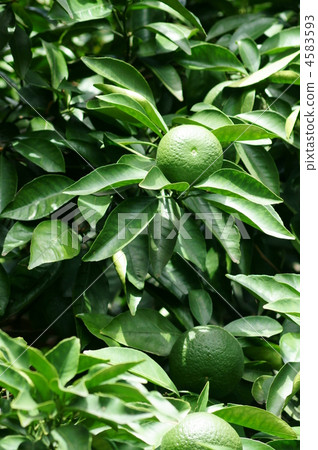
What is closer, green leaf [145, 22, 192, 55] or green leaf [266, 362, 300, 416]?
green leaf [266, 362, 300, 416]

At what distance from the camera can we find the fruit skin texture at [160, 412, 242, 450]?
3.53 feet

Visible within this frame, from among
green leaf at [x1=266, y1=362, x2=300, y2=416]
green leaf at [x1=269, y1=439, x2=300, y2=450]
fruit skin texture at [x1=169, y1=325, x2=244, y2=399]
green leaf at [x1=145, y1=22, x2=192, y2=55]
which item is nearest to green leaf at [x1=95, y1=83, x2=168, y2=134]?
green leaf at [x1=145, y1=22, x2=192, y2=55]

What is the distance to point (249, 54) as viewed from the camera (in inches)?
68.5

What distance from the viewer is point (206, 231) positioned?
1658mm

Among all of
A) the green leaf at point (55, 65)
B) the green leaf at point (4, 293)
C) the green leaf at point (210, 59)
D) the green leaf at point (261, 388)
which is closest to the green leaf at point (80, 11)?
the green leaf at point (55, 65)

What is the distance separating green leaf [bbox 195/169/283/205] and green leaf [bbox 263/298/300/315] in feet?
0.66

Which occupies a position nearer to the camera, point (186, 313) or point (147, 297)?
point (186, 313)

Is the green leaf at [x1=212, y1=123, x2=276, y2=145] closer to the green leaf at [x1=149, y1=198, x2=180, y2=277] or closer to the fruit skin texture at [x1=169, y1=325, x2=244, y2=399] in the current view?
the green leaf at [x1=149, y1=198, x2=180, y2=277]

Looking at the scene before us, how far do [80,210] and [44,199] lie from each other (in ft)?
0.39

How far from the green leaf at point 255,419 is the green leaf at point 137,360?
12 cm

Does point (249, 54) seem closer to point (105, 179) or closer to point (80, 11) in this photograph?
point (80, 11)

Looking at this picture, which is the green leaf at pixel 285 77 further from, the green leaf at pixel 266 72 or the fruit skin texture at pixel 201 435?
the fruit skin texture at pixel 201 435
